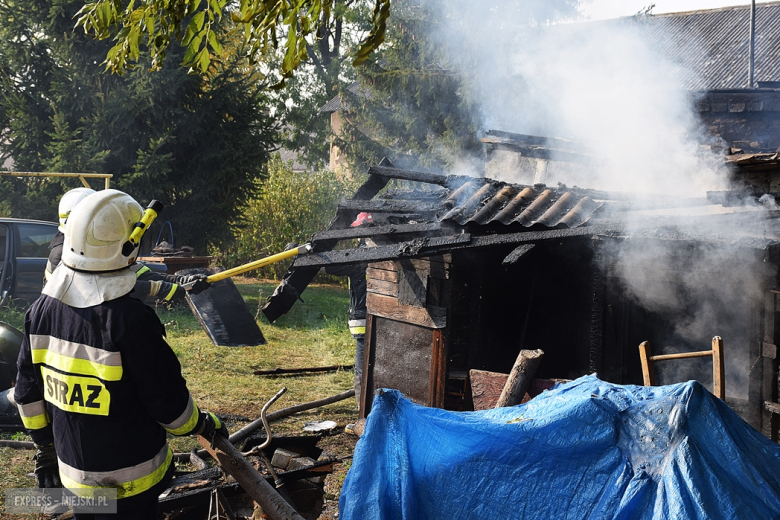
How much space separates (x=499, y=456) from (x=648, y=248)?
2.74 meters

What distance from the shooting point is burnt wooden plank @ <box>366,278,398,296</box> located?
620cm

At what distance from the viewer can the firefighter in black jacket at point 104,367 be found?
2.93 m

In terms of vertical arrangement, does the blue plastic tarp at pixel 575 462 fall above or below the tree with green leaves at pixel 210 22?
below

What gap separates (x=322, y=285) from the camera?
1853cm

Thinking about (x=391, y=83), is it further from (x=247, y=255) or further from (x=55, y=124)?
(x=55, y=124)

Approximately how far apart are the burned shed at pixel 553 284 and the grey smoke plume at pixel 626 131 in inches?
1.0

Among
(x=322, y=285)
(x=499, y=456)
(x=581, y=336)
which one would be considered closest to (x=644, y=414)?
(x=499, y=456)

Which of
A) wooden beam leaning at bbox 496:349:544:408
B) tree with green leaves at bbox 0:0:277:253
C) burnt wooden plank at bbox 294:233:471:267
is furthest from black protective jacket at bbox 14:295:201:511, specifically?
tree with green leaves at bbox 0:0:277:253

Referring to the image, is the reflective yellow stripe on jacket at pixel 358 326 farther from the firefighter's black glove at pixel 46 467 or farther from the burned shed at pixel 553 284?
the firefighter's black glove at pixel 46 467

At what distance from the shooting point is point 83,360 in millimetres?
2945

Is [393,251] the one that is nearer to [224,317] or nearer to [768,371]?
[768,371]

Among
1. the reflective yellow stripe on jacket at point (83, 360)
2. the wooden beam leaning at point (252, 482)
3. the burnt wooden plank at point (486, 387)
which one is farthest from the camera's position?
the burnt wooden plank at point (486, 387)

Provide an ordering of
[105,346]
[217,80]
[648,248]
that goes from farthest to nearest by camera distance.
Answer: [217,80] → [648,248] → [105,346]

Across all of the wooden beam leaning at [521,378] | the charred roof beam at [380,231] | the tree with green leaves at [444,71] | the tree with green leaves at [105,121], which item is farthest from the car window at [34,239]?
the wooden beam leaning at [521,378]
